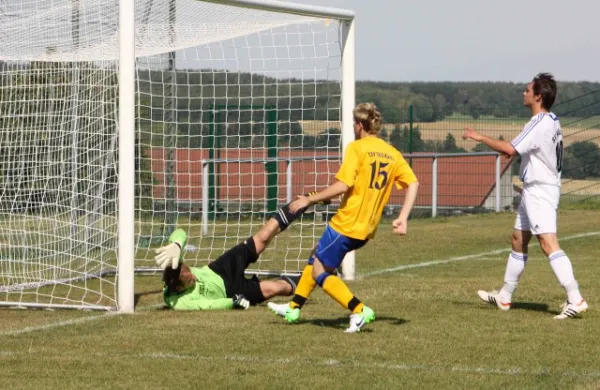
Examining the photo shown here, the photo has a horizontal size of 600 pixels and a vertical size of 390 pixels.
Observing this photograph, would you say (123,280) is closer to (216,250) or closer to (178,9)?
(178,9)

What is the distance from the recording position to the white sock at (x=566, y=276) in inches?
399

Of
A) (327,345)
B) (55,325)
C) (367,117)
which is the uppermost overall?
(367,117)

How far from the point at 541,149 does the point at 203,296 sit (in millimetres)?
3355

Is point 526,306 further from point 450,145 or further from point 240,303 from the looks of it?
point 450,145

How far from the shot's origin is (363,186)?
372 inches

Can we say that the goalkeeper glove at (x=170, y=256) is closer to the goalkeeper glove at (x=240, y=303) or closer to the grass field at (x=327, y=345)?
the grass field at (x=327, y=345)

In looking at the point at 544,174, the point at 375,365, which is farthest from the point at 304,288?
the point at 544,174

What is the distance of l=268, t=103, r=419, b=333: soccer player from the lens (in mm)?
9383

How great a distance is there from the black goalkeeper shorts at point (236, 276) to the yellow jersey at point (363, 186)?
6.22 ft

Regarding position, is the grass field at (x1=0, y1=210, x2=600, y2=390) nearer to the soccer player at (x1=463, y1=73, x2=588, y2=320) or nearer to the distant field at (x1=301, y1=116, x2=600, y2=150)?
the soccer player at (x1=463, y1=73, x2=588, y2=320)

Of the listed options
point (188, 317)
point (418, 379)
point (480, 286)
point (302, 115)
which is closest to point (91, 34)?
point (302, 115)

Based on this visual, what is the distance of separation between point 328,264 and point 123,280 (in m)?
2.17

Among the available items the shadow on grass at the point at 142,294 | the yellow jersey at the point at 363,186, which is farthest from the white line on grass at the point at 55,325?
the yellow jersey at the point at 363,186

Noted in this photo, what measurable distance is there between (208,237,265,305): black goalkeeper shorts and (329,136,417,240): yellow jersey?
1895 mm
